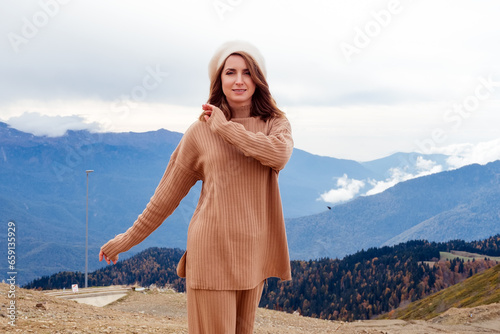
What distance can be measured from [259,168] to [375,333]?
8637 millimetres

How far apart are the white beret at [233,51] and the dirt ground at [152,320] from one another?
5.12 metres

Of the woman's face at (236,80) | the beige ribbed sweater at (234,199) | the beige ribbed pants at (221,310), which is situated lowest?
the beige ribbed pants at (221,310)

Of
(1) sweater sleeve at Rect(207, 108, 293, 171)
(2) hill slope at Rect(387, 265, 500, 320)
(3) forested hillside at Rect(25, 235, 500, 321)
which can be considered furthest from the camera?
(3) forested hillside at Rect(25, 235, 500, 321)

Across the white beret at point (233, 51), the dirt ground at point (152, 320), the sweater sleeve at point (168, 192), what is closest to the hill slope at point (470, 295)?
the dirt ground at point (152, 320)

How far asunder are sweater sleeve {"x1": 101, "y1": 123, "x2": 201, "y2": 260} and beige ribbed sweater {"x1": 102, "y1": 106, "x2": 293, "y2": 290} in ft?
0.05

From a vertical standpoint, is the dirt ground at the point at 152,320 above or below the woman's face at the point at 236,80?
below

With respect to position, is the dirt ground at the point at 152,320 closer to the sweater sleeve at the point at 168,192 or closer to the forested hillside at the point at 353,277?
the sweater sleeve at the point at 168,192

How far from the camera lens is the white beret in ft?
12.0

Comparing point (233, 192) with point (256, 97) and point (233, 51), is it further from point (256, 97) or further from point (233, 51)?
point (233, 51)

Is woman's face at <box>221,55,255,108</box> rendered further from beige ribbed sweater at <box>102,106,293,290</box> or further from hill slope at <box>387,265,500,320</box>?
hill slope at <box>387,265,500,320</box>

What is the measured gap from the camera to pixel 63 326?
7.88 m

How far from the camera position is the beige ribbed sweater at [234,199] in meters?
3.42

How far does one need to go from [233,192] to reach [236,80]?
0.73 meters

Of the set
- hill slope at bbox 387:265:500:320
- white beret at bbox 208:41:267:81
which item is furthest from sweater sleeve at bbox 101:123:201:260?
hill slope at bbox 387:265:500:320
